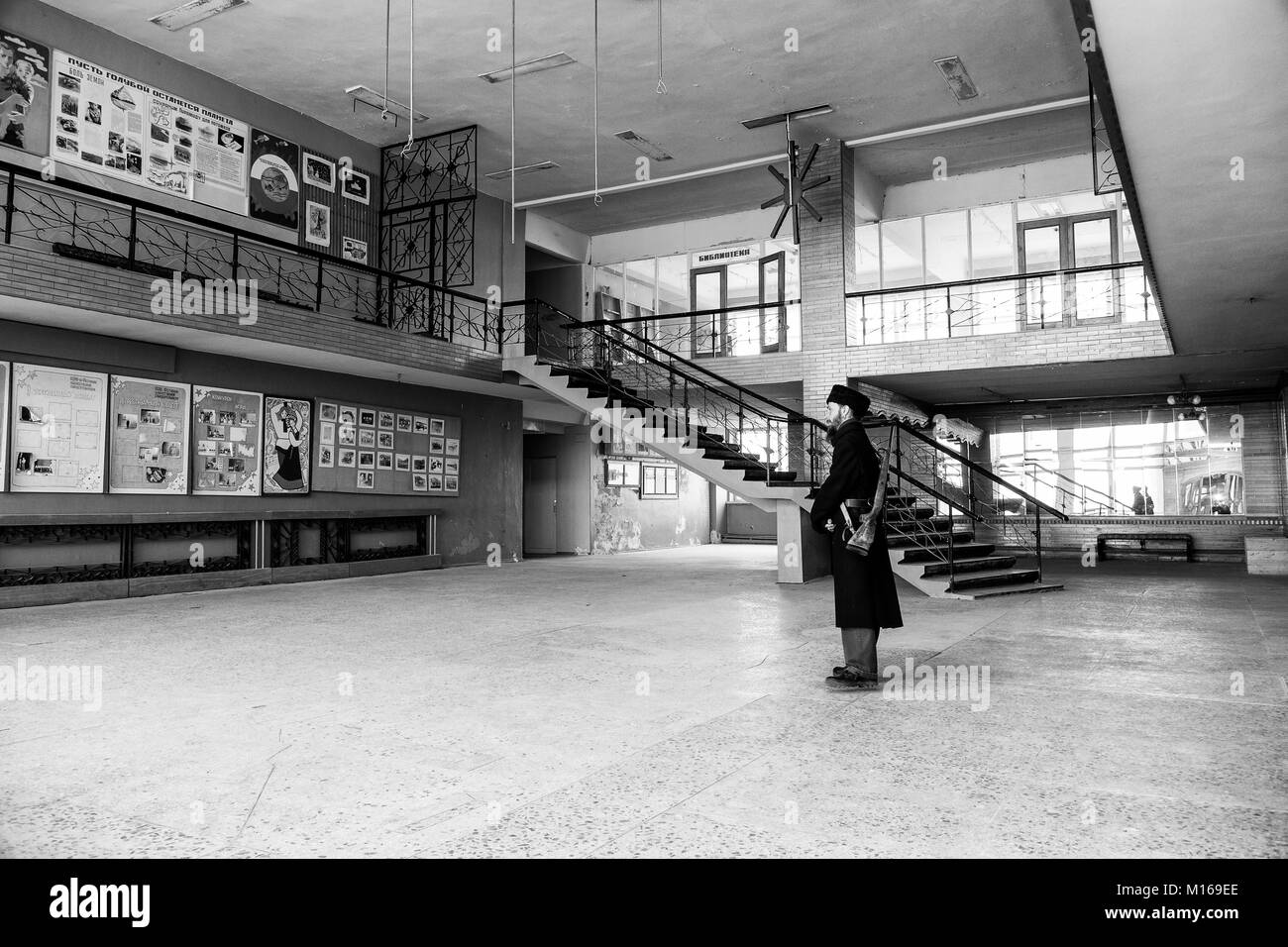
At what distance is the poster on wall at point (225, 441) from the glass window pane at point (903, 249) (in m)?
11.2

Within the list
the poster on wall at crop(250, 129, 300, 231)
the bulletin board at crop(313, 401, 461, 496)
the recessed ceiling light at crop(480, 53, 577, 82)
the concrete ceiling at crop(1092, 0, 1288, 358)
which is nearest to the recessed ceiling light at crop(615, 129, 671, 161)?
the recessed ceiling light at crop(480, 53, 577, 82)

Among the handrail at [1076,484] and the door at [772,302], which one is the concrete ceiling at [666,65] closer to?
the door at [772,302]

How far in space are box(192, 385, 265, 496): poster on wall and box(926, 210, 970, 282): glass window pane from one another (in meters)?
12.4

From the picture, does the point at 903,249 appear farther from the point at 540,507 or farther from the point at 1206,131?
the point at 1206,131

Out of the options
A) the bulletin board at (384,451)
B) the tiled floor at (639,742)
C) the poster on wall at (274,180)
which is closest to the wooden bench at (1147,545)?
the tiled floor at (639,742)

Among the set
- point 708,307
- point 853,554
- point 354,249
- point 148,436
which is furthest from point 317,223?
point 853,554

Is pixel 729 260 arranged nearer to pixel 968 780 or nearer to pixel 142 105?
pixel 142 105

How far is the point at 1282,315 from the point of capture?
927 cm

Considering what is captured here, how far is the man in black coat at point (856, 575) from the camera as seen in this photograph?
4953mm

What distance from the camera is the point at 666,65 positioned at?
464 inches

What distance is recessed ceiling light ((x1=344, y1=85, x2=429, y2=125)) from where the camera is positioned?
1212 cm

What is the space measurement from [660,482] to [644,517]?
1110 millimetres

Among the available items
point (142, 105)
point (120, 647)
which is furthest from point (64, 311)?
point (120, 647)
